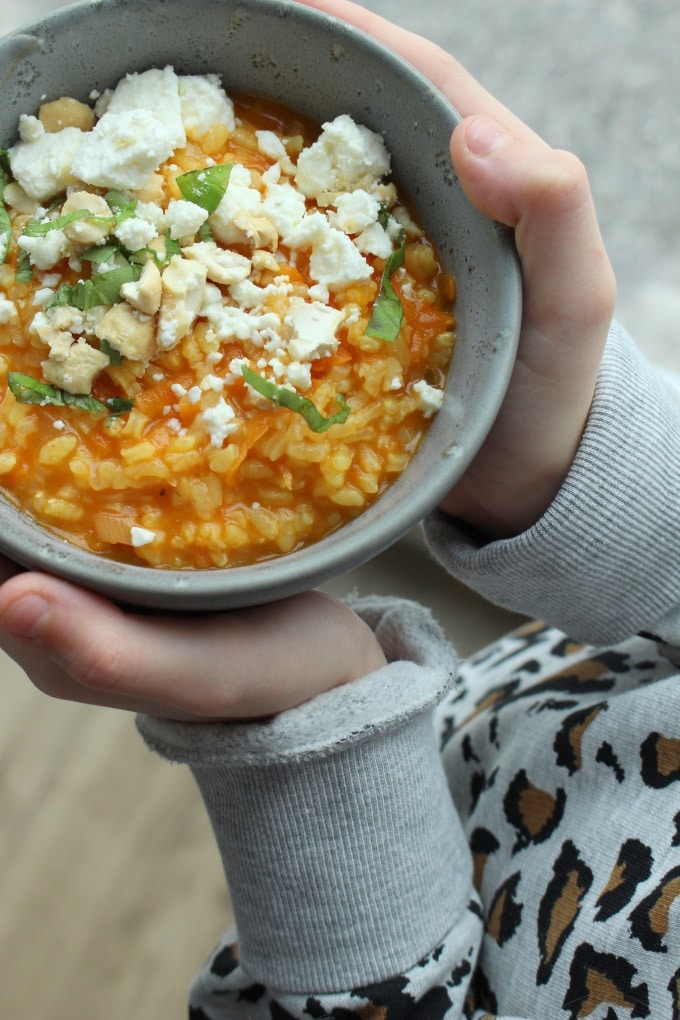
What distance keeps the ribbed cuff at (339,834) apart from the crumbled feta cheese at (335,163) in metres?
0.56

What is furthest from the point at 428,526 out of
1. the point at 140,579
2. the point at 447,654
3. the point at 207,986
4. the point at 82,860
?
the point at 82,860

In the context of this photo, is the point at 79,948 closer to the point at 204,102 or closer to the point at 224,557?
the point at 224,557

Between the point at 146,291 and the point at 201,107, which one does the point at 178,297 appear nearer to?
the point at 146,291

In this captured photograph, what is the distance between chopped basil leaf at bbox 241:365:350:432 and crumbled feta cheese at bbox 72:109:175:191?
0.23 metres

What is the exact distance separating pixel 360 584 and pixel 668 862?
114 cm

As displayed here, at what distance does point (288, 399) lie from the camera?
93cm

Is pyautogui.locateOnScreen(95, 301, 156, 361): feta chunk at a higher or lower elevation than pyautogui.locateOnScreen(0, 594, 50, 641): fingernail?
higher

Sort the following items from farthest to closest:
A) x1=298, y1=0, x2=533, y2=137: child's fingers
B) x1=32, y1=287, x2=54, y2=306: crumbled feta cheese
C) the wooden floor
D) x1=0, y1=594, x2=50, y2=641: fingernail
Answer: the wooden floor < x1=298, y1=0, x2=533, y2=137: child's fingers < x1=32, y1=287, x2=54, y2=306: crumbled feta cheese < x1=0, y1=594, x2=50, y2=641: fingernail

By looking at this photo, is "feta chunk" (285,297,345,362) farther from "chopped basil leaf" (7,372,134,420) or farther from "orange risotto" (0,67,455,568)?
"chopped basil leaf" (7,372,134,420)

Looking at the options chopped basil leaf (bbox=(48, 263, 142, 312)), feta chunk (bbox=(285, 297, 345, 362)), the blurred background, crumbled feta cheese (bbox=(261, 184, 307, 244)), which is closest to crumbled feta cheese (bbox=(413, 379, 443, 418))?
feta chunk (bbox=(285, 297, 345, 362))

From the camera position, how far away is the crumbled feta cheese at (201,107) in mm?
1023

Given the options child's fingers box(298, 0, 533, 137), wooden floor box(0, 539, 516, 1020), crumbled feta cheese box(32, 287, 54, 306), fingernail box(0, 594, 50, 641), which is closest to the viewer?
fingernail box(0, 594, 50, 641)

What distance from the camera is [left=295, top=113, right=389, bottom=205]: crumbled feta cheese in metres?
1.02

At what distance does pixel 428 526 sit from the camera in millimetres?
1290
